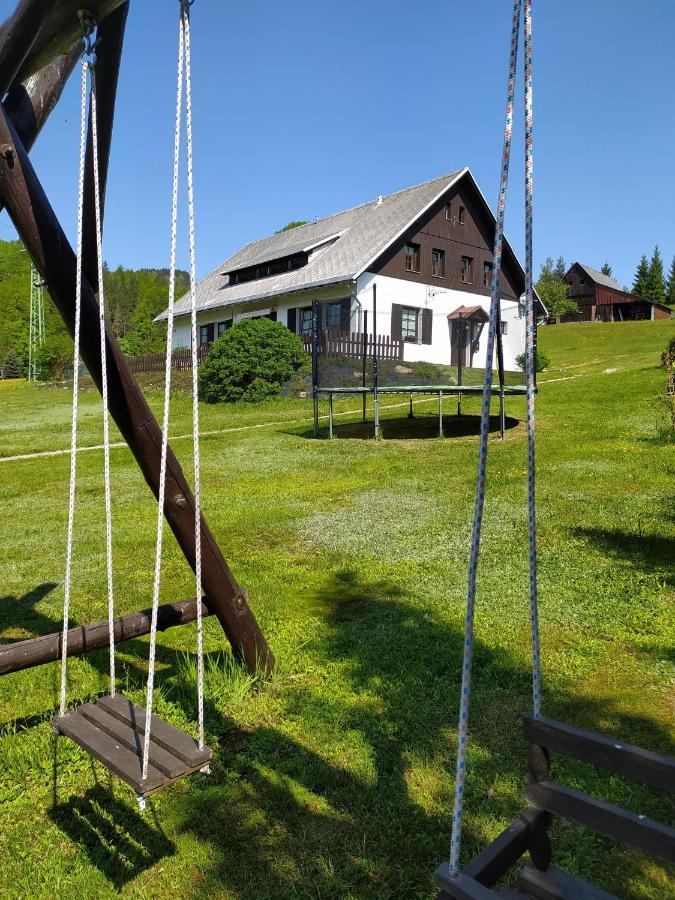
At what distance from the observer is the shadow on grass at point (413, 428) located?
43.9 feet

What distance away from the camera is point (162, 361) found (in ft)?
98.0

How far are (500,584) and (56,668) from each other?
3141mm

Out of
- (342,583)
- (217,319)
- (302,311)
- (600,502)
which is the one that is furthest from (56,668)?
(217,319)

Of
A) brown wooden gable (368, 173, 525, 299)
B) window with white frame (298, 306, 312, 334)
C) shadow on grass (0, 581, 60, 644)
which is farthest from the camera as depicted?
window with white frame (298, 306, 312, 334)

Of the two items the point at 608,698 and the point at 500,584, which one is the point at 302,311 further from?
the point at 608,698

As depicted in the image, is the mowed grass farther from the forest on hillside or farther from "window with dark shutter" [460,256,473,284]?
the forest on hillside

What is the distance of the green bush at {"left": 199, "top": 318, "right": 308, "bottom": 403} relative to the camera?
20.2 meters

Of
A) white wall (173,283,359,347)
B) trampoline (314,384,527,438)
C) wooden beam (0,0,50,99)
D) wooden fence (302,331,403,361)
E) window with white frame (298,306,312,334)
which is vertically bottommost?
trampoline (314,384,527,438)

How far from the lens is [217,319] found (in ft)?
107

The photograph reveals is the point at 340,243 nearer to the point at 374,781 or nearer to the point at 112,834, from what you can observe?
the point at 374,781

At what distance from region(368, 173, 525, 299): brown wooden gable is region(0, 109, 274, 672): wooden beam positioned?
72.9 feet

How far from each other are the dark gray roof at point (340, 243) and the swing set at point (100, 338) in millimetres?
21052

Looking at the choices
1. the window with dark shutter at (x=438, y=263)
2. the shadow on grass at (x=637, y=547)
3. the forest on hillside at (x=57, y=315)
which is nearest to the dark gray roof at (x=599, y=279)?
the forest on hillside at (x=57, y=315)

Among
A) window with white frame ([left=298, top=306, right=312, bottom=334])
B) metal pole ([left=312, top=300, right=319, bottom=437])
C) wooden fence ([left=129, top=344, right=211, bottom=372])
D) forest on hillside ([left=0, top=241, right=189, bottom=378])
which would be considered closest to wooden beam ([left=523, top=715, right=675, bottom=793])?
metal pole ([left=312, top=300, right=319, bottom=437])
